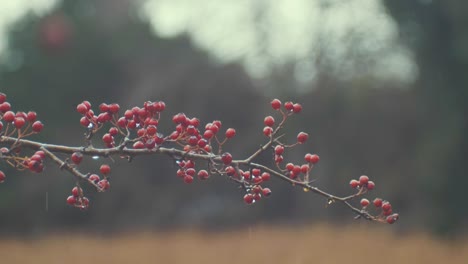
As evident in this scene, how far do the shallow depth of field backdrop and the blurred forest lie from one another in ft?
0.12

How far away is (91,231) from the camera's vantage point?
1728 cm

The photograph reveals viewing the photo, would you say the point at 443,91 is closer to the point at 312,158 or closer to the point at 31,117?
the point at 312,158

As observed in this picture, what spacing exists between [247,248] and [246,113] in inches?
180

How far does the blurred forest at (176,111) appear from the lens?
16172 mm

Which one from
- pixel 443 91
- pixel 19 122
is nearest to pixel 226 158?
pixel 19 122

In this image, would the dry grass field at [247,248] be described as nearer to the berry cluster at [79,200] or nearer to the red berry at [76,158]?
the berry cluster at [79,200]

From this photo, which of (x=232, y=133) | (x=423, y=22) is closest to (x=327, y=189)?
(x=423, y=22)

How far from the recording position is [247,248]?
13.8 metres

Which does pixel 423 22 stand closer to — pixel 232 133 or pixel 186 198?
pixel 186 198

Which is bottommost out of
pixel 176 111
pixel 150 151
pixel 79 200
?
pixel 79 200

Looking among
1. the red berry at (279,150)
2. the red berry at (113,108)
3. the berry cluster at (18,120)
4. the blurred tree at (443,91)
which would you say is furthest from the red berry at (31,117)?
the blurred tree at (443,91)

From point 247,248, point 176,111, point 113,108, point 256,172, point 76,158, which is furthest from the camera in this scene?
point 176,111

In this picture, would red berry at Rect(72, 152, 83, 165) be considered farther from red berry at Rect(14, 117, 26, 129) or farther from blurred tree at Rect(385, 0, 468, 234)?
blurred tree at Rect(385, 0, 468, 234)

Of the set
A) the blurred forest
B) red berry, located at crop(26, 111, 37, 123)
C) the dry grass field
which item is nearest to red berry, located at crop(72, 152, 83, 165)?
red berry, located at crop(26, 111, 37, 123)
